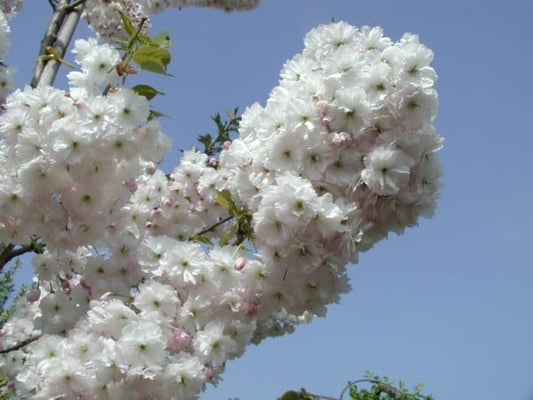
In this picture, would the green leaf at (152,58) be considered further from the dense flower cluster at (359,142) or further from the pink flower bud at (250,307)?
the pink flower bud at (250,307)

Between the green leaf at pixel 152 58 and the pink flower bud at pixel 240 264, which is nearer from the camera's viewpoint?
the pink flower bud at pixel 240 264

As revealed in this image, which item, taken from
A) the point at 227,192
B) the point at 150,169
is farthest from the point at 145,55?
the point at 150,169

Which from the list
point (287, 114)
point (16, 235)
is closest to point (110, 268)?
point (16, 235)

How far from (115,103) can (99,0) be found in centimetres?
353

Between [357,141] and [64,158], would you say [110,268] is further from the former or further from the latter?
[357,141]

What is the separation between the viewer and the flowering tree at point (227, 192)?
2.64 meters

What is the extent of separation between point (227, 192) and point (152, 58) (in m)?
0.79

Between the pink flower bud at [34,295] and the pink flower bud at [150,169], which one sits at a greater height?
the pink flower bud at [150,169]

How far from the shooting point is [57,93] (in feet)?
9.87

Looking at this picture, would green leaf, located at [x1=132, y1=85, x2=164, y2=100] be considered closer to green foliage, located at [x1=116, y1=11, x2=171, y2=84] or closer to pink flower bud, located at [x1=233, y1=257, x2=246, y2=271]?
green foliage, located at [x1=116, y1=11, x2=171, y2=84]

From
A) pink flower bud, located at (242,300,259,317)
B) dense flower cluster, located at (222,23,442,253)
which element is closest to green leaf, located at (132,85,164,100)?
dense flower cluster, located at (222,23,442,253)

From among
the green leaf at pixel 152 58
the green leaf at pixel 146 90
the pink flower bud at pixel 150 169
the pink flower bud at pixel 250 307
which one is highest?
the pink flower bud at pixel 150 169

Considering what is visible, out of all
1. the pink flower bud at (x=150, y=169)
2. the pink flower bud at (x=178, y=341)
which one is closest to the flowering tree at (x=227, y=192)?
the pink flower bud at (x=178, y=341)

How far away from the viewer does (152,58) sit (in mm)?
3273
